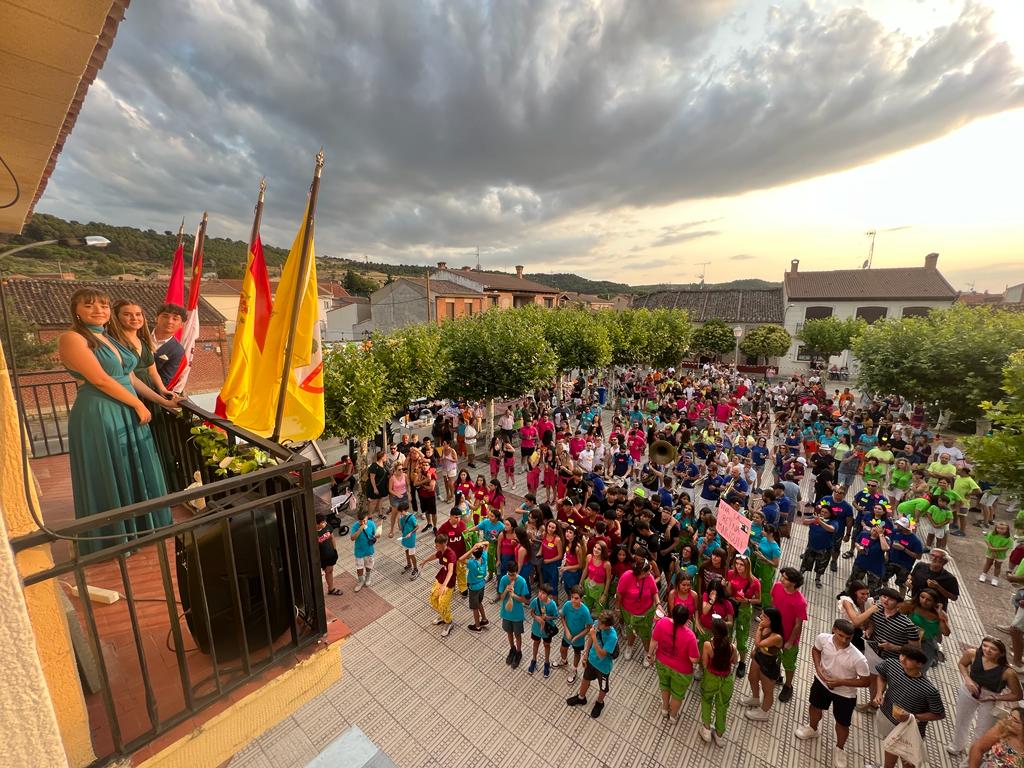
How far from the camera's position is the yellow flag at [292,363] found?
392 centimetres

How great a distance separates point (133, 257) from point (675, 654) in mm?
53393

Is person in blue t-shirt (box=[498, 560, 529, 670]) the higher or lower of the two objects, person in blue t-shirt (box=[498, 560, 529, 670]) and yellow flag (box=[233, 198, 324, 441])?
the lower

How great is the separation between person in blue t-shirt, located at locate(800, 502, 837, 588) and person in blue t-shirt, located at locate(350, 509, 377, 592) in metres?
7.98

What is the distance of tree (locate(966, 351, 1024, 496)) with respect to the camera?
598cm

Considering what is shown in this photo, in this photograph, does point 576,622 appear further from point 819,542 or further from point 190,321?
point 190,321

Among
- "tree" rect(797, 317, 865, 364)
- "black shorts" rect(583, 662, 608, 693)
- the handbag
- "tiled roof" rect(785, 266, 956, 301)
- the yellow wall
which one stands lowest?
"black shorts" rect(583, 662, 608, 693)

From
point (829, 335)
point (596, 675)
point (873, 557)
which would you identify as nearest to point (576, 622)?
point (596, 675)

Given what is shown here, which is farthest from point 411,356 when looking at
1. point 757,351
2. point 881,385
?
point 757,351

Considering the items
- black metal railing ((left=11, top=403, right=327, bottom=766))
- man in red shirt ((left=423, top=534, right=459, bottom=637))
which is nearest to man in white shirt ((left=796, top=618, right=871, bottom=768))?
man in red shirt ((left=423, top=534, right=459, bottom=637))

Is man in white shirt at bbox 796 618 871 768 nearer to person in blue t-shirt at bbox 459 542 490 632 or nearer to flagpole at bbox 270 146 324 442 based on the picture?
person in blue t-shirt at bbox 459 542 490 632

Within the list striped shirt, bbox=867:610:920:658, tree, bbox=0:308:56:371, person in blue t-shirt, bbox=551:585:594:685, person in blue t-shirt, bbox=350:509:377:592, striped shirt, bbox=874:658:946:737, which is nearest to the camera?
striped shirt, bbox=874:658:946:737

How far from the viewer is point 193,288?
17.2 ft

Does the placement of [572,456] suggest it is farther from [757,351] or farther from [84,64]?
[757,351]

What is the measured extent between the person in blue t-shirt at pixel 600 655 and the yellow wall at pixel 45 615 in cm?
494
